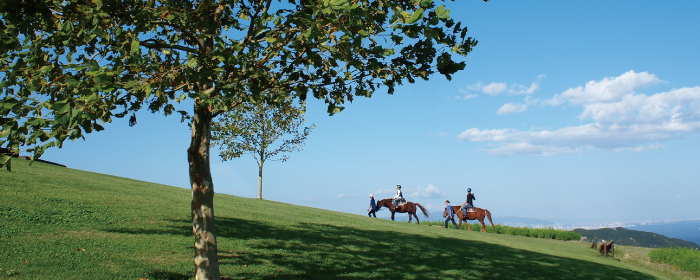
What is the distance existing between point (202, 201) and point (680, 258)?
71.8ft

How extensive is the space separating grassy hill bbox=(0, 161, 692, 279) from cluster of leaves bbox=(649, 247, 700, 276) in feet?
2.93

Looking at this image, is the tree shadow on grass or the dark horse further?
the dark horse

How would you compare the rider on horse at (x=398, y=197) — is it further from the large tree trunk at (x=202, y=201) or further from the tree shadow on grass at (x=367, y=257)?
the large tree trunk at (x=202, y=201)

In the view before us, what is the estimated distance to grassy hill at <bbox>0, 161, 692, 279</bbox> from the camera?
881cm

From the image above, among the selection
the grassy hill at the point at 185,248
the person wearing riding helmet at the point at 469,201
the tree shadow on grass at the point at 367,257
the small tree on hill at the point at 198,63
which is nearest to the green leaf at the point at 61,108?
the small tree on hill at the point at 198,63

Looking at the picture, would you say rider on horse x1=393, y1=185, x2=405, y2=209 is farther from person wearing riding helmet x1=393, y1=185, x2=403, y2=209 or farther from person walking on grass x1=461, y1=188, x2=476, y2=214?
person walking on grass x1=461, y1=188, x2=476, y2=214

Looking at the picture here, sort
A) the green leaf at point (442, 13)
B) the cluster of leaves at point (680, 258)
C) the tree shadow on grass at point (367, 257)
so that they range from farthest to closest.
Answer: the cluster of leaves at point (680, 258), the tree shadow on grass at point (367, 257), the green leaf at point (442, 13)

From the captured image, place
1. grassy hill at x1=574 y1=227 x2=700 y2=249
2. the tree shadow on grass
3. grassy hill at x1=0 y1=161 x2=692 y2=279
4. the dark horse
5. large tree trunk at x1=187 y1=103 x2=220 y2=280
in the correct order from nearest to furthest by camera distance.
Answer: large tree trunk at x1=187 y1=103 x2=220 y2=280, grassy hill at x1=0 y1=161 x2=692 y2=279, the tree shadow on grass, grassy hill at x1=574 y1=227 x2=700 y2=249, the dark horse

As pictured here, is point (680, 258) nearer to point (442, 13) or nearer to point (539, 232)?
point (539, 232)

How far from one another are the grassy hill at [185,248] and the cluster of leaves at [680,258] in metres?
0.89

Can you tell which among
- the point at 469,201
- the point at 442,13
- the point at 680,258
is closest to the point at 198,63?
the point at 442,13

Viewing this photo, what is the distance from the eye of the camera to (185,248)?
1094 cm

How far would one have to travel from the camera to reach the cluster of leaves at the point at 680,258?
18.2 m

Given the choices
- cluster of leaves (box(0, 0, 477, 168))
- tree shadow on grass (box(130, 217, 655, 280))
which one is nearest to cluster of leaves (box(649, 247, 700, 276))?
tree shadow on grass (box(130, 217, 655, 280))
